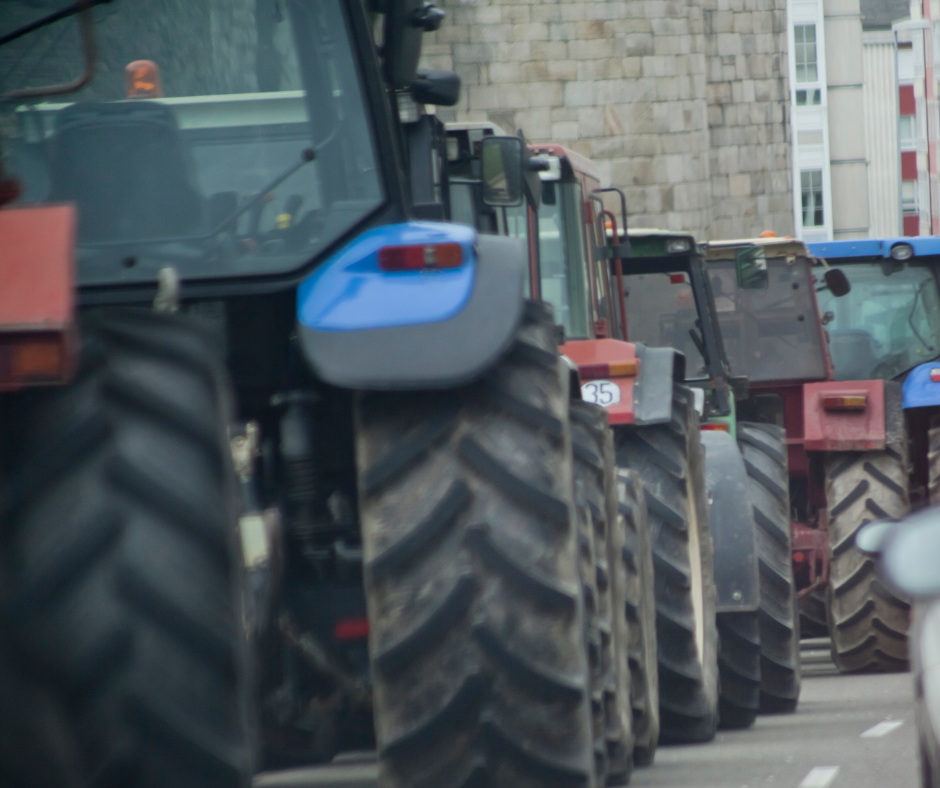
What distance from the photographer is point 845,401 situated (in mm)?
10195

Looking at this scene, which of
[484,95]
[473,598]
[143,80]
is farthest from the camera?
[484,95]

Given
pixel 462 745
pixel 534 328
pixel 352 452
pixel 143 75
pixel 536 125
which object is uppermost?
pixel 143 75

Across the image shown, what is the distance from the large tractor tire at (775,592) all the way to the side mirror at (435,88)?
416 cm

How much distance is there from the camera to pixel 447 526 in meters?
3.48

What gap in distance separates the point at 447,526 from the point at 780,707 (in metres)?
5.33

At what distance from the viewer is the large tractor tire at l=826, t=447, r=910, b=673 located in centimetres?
962

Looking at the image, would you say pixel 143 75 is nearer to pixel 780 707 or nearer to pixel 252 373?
pixel 252 373

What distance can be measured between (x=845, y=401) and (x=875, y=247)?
149 cm

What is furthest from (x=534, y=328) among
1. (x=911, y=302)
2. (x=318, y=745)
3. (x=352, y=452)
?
(x=911, y=302)

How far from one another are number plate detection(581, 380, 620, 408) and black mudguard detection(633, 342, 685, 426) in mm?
79

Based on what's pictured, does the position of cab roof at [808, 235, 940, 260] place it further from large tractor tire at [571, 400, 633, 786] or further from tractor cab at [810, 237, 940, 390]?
large tractor tire at [571, 400, 633, 786]

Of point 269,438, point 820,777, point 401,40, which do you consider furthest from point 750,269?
point 269,438

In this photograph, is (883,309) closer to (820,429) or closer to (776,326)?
(776,326)

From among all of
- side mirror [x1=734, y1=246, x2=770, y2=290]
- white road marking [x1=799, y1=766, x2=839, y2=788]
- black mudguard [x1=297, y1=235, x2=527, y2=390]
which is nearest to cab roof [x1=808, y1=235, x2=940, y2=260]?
side mirror [x1=734, y1=246, x2=770, y2=290]
